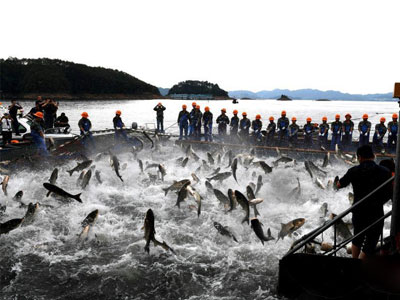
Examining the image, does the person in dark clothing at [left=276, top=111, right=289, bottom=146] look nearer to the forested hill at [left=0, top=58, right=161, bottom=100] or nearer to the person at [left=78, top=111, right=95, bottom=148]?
the person at [left=78, top=111, right=95, bottom=148]

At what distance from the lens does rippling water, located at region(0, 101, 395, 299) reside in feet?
24.2

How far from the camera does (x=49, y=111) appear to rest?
20203 mm

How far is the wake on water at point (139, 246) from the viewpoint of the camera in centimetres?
739

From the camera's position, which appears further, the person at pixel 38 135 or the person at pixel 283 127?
the person at pixel 283 127

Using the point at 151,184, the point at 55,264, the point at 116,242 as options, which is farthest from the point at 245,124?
the point at 55,264

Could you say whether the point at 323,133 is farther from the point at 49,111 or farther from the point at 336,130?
the point at 49,111

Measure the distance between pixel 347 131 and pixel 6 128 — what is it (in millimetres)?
20644

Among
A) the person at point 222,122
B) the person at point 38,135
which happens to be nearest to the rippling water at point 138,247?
the person at point 38,135

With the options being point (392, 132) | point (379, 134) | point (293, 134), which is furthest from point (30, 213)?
point (392, 132)

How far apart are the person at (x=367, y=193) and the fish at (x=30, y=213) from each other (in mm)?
8854

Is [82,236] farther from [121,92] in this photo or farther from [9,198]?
[121,92]

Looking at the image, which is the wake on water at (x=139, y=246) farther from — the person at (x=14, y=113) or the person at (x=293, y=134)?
the person at (x=293, y=134)

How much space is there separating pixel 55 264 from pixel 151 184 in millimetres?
7319

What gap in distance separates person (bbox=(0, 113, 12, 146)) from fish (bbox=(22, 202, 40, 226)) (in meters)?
8.09
